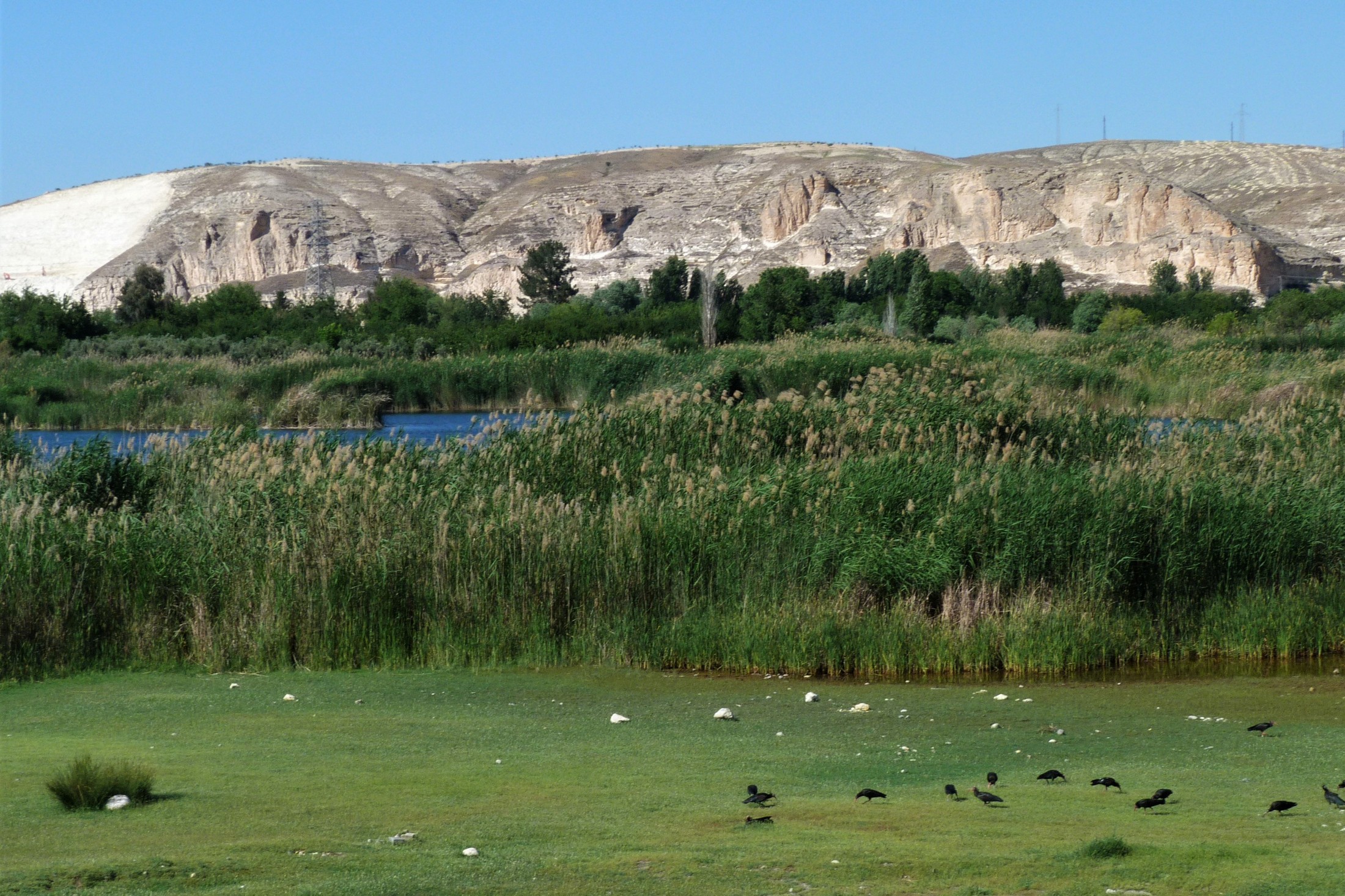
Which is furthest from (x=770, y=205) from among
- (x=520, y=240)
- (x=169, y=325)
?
(x=169, y=325)

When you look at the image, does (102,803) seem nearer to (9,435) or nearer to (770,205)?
(9,435)

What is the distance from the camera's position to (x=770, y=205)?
126 meters

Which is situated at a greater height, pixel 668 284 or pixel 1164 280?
pixel 668 284

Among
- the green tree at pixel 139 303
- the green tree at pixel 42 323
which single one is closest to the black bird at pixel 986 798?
the green tree at pixel 42 323

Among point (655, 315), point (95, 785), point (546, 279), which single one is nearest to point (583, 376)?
point (655, 315)

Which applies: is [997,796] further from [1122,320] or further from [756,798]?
[1122,320]

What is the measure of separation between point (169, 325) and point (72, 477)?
50.5 meters

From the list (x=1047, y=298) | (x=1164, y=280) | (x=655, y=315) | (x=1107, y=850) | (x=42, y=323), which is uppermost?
(x=1164, y=280)

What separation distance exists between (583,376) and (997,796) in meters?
31.0

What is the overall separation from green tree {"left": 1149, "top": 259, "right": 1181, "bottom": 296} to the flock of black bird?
254 ft

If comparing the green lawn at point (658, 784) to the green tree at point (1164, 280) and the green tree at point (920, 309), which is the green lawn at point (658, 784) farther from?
the green tree at point (1164, 280)

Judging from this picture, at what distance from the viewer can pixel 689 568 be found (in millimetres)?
11516

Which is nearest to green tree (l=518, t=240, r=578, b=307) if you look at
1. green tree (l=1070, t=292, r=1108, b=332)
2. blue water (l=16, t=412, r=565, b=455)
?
green tree (l=1070, t=292, r=1108, b=332)

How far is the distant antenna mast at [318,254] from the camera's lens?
385ft
